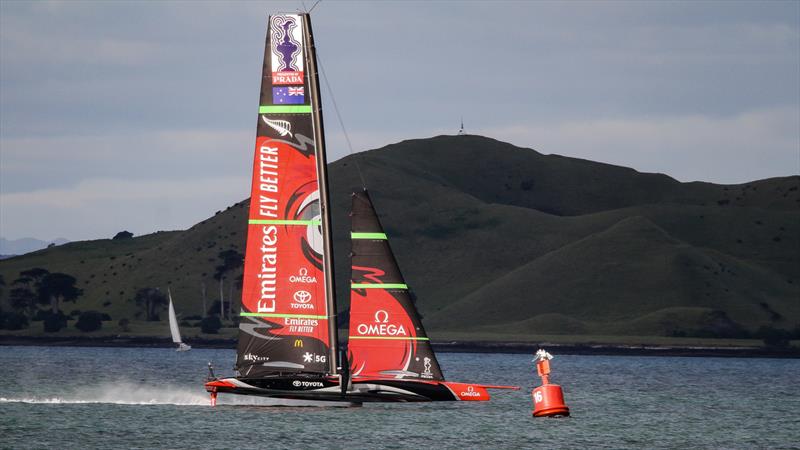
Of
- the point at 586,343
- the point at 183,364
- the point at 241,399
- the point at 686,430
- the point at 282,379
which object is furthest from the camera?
the point at 586,343

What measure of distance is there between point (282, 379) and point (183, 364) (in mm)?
75200

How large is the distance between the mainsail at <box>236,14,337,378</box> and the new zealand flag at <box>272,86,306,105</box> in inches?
1.4

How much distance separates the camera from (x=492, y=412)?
62.1 m

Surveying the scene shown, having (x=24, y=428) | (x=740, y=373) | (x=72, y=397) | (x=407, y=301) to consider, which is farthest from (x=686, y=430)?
(x=740, y=373)

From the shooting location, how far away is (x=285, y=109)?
167ft

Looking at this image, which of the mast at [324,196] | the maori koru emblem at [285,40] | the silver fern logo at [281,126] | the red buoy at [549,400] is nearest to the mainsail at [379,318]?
the mast at [324,196]

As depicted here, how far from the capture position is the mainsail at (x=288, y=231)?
50.7 metres

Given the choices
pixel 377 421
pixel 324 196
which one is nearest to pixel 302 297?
pixel 324 196

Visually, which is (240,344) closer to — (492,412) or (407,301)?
(407,301)

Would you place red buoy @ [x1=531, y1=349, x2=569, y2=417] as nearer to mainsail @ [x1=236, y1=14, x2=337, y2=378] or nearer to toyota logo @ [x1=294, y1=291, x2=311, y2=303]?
mainsail @ [x1=236, y1=14, x2=337, y2=378]

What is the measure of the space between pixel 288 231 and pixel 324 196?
5.92 feet

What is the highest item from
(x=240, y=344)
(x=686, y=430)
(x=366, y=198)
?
(x=366, y=198)

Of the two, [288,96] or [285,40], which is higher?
[285,40]

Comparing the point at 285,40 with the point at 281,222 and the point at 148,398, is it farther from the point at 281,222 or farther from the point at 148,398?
the point at 148,398
